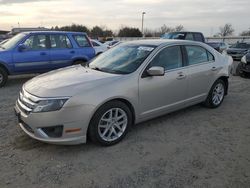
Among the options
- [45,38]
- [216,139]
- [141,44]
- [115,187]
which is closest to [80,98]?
[115,187]

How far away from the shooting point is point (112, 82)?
13.1ft

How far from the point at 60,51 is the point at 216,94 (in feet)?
17.3

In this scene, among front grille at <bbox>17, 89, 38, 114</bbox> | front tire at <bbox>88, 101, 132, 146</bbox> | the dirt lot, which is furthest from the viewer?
front tire at <bbox>88, 101, 132, 146</bbox>

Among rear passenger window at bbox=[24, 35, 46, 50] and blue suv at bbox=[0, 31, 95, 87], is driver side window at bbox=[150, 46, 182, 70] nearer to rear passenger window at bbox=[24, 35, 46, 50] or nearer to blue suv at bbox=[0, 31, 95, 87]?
blue suv at bbox=[0, 31, 95, 87]

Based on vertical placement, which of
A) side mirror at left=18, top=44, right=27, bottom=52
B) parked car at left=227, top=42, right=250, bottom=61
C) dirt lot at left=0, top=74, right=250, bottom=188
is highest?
side mirror at left=18, top=44, right=27, bottom=52

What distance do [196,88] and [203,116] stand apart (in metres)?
0.61

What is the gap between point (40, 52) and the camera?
8.51 m

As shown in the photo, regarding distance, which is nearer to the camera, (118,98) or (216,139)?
(118,98)

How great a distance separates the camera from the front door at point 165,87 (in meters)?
4.40

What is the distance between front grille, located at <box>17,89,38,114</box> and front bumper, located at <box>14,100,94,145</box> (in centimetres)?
9

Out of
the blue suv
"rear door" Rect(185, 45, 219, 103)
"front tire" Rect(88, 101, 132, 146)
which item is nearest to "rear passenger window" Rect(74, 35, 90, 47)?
the blue suv

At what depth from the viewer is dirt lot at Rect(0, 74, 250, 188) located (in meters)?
3.21

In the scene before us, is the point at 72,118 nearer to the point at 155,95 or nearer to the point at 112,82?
the point at 112,82

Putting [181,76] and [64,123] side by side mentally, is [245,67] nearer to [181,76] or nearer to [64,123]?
[181,76]
